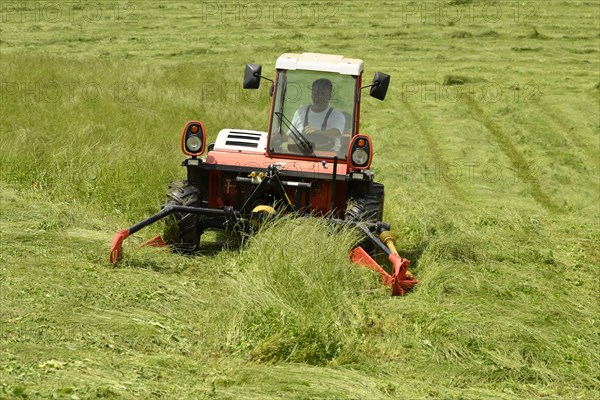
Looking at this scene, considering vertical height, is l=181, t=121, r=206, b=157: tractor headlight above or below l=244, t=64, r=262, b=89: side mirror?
below

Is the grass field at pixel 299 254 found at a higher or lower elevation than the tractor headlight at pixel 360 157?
lower

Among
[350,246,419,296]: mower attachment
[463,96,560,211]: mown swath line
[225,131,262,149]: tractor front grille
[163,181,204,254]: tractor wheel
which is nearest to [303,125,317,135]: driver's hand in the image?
[225,131,262,149]: tractor front grille

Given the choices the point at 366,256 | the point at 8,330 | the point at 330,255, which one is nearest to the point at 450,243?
the point at 366,256

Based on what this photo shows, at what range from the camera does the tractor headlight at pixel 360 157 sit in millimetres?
9188

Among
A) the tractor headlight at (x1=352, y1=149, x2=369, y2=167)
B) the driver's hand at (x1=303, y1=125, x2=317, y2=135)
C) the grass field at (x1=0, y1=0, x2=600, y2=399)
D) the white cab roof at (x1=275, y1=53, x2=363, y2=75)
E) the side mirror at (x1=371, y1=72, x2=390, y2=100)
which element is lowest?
the grass field at (x1=0, y1=0, x2=600, y2=399)

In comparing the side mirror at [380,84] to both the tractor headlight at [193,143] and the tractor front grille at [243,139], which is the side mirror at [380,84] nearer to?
the tractor front grille at [243,139]

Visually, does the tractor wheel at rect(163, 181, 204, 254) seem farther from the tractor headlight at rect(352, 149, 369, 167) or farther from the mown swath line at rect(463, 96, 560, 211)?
the mown swath line at rect(463, 96, 560, 211)

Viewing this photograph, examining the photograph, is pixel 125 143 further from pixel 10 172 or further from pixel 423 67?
pixel 423 67

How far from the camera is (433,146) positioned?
1659 centimetres

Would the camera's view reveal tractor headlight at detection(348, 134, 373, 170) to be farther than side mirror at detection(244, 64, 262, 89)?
No

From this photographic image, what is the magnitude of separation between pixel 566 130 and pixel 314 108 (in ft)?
31.5

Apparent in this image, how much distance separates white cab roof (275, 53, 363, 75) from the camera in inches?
384

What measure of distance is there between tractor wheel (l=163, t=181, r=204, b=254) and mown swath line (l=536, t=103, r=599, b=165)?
8863 mm

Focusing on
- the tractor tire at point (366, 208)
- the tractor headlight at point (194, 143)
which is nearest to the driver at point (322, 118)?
the tractor tire at point (366, 208)
